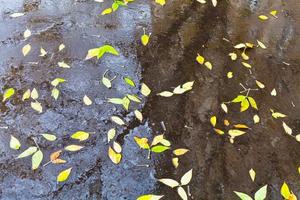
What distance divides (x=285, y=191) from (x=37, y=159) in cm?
167

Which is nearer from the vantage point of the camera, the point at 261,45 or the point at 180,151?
the point at 180,151

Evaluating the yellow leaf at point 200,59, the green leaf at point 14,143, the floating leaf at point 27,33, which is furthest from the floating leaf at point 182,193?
the floating leaf at point 27,33

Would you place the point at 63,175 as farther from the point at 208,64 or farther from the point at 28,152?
the point at 208,64

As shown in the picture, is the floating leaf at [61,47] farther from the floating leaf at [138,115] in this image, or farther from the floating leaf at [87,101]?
the floating leaf at [138,115]

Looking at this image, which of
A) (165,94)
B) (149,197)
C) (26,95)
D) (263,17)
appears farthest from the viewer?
(263,17)

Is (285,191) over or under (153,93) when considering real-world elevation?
under

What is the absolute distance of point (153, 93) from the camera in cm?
294

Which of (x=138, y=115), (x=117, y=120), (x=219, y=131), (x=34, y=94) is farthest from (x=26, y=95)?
(x=219, y=131)

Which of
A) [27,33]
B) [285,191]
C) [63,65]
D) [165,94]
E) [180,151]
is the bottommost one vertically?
[285,191]

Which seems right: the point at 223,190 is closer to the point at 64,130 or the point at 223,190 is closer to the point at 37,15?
the point at 64,130

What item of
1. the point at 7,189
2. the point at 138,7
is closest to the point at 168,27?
the point at 138,7

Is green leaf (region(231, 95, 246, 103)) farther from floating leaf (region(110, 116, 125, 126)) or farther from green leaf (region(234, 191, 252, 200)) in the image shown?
floating leaf (region(110, 116, 125, 126))

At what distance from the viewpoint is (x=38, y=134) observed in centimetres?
260

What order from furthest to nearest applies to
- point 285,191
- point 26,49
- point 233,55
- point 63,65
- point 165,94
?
point 233,55, point 26,49, point 63,65, point 165,94, point 285,191
